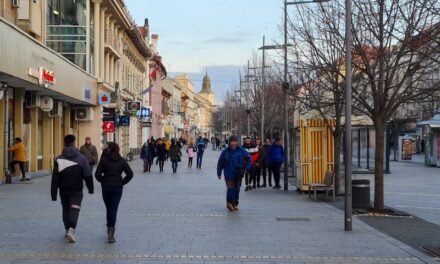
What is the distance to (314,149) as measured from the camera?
20047 millimetres

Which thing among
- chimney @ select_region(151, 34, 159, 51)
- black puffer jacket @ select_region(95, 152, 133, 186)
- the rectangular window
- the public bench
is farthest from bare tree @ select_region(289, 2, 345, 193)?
chimney @ select_region(151, 34, 159, 51)

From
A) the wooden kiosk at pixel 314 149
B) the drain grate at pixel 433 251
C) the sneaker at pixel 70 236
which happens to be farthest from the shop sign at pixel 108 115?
the drain grate at pixel 433 251

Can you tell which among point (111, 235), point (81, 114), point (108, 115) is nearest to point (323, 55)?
point (111, 235)

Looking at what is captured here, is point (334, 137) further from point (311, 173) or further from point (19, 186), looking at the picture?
point (19, 186)

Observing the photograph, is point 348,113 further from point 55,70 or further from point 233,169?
point 55,70

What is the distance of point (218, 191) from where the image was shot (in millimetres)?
20969

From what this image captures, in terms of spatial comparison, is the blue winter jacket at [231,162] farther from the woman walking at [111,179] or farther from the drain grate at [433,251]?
the drain grate at [433,251]

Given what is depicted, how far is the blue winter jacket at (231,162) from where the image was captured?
15547mm

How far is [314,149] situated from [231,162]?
16.9ft

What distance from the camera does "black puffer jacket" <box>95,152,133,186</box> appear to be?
10.7m

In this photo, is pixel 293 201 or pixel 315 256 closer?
pixel 315 256

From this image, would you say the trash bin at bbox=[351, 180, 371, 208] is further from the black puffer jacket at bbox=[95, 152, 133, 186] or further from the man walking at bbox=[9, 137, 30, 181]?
the man walking at bbox=[9, 137, 30, 181]

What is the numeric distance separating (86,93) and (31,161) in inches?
293

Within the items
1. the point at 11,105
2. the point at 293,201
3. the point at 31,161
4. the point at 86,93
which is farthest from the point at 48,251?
the point at 86,93
